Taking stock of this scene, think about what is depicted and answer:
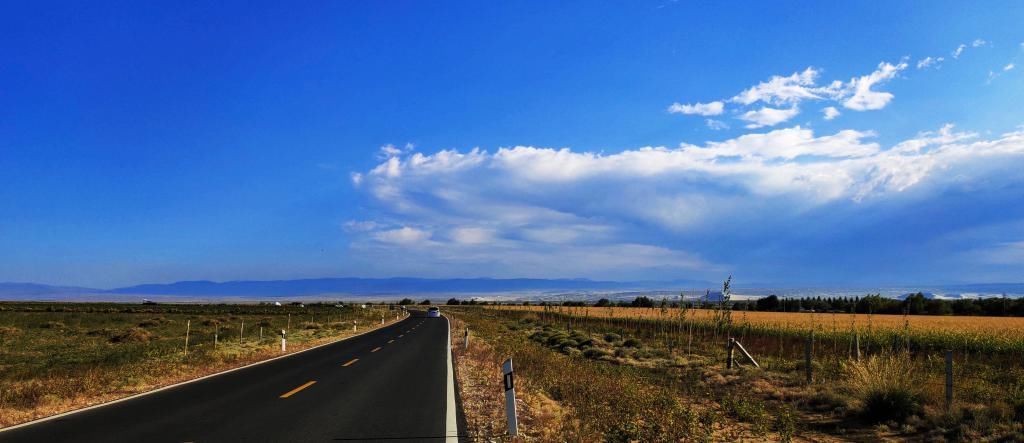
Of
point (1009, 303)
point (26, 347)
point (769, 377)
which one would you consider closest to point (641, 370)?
point (769, 377)

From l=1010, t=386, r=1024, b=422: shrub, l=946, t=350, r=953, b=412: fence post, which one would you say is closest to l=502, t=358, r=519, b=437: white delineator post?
l=946, t=350, r=953, b=412: fence post

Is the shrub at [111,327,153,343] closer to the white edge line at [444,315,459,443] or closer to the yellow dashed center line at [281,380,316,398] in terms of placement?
the yellow dashed center line at [281,380,316,398]

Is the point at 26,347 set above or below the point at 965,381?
below

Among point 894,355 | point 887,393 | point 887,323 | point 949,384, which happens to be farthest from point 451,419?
point 887,323

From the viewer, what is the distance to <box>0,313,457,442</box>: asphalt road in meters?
8.45

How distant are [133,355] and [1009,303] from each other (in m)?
95.5

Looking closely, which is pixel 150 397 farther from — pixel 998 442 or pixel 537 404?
pixel 998 442

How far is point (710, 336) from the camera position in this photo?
35.7 meters

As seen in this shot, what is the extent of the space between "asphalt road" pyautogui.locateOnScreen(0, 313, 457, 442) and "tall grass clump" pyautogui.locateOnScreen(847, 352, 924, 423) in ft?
29.2

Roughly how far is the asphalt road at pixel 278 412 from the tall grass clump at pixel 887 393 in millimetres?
8915

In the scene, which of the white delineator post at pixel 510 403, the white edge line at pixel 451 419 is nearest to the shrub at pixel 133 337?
the white edge line at pixel 451 419

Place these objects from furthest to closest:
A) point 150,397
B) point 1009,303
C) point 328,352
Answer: point 1009,303, point 328,352, point 150,397

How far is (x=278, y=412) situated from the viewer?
10.2 metres

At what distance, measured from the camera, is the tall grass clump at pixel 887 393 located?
11734 mm
